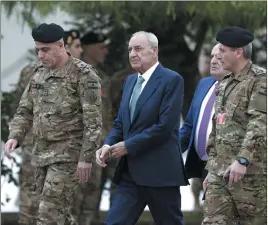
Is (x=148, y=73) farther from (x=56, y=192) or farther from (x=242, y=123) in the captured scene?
(x=56, y=192)

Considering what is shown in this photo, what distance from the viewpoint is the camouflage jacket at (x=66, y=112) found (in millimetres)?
9167

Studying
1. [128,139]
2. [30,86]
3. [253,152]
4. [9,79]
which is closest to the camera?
[253,152]

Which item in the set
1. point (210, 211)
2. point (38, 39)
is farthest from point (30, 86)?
point (210, 211)

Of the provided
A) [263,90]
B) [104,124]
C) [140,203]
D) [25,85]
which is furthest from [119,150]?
[104,124]

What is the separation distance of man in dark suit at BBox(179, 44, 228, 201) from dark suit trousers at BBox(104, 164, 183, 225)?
28.8 inches

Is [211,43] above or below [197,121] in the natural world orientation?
above

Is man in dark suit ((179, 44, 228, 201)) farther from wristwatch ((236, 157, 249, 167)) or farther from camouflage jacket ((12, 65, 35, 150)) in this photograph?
camouflage jacket ((12, 65, 35, 150))

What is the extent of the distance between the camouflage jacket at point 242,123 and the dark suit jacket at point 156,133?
0.48 meters

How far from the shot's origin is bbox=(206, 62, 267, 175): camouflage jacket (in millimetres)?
8000

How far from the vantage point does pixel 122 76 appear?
12680 mm

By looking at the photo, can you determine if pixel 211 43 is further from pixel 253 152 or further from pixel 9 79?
pixel 253 152

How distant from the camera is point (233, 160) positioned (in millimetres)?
8219

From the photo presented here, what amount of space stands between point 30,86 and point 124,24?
329cm

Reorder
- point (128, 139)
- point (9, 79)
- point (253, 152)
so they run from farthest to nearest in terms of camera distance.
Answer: point (9, 79) → point (128, 139) → point (253, 152)
